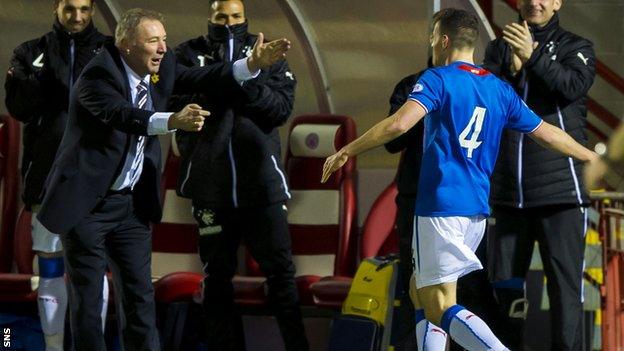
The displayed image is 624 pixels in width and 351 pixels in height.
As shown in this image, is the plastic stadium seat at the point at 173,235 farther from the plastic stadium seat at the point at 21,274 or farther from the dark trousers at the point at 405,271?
the dark trousers at the point at 405,271

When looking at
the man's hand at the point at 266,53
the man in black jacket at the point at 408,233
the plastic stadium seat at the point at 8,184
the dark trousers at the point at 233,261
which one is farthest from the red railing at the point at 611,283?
the plastic stadium seat at the point at 8,184

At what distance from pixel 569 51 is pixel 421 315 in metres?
→ 1.40

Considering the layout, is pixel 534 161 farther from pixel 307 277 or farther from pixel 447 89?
pixel 307 277

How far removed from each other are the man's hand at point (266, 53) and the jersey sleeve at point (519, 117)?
39.9 inches

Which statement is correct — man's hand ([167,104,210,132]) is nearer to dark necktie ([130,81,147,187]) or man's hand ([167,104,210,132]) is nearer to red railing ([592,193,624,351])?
dark necktie ([130,81,147,187])

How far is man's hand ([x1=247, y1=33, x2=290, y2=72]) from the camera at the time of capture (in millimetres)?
6816

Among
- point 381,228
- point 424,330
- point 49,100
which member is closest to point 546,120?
point 424,330

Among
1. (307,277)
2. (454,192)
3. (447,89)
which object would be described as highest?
(447,89)

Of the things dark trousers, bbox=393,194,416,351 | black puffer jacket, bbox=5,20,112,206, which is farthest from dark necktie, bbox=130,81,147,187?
dark trousers, bbox=393,194,416,351

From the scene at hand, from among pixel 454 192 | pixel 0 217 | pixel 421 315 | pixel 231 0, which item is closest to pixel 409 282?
pixel 421 315

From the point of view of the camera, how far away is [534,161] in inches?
277

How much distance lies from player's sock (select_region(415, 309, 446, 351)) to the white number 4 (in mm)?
741

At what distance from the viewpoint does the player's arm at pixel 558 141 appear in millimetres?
6340

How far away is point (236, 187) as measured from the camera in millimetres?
7320
